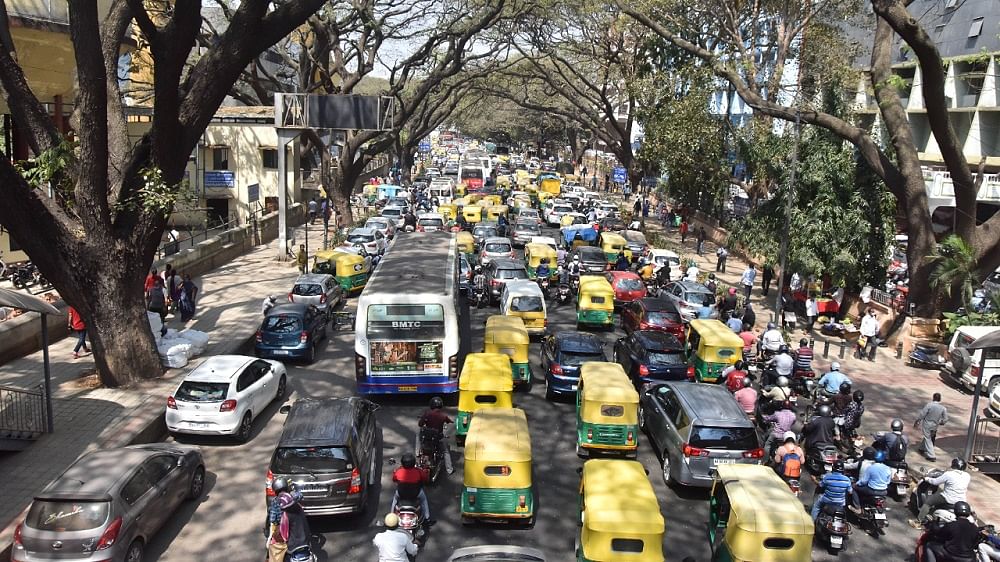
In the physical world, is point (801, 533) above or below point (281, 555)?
above

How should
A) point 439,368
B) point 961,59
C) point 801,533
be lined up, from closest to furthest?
point 801,533 → point 439,368 → point 961,59

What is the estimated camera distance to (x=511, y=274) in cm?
2683

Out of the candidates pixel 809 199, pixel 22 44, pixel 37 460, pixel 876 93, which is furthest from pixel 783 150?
pixel 22 44

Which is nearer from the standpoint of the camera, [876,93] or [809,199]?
[876,93]

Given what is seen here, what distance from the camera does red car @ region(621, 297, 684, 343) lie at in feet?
71.6

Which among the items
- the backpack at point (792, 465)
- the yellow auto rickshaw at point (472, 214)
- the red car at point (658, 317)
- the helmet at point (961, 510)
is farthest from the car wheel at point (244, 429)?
the yellow auto rickshaw at point (472, 214)

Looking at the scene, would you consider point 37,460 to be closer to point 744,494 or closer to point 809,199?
point 744,494

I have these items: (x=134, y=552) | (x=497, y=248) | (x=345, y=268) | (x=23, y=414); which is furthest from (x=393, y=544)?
(x=497, y=248)

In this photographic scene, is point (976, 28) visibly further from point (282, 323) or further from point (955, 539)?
point (955, 539)

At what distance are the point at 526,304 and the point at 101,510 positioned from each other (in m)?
14.0

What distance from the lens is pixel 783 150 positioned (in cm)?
2817

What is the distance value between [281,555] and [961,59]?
41714 millimetres

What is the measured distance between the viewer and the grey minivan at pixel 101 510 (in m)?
9.65

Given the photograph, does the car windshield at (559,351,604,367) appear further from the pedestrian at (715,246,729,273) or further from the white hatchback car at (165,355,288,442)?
the pedestrian at (715,246,729,273)
